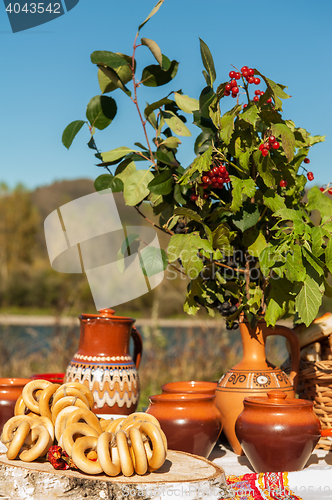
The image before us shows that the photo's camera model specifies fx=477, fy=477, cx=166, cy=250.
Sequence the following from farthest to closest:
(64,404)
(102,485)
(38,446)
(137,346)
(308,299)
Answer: (137,346) < (308,299) < (64,404) < (38,446) < (102,485)

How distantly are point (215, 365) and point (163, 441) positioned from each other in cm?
373

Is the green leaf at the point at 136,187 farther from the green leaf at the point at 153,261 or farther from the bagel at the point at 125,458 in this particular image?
the bagel at the point at 125,458

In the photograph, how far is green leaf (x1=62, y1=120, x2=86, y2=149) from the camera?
143 centimetres

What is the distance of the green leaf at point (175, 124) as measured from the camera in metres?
1.47

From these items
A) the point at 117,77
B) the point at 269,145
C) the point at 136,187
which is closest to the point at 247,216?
the point at 269,145

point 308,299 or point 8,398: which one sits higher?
point 308,299

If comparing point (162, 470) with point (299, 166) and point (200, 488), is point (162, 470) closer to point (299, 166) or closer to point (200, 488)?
point (200, 488)

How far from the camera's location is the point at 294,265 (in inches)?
45.3

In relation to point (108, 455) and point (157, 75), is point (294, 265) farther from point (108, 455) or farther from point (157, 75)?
point (157, 75)

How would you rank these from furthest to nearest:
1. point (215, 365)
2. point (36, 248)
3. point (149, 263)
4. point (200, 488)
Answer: point (36, 248) < point (215, 365) < point (149, 263) < point (200, 488)

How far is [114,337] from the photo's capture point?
1.49 m

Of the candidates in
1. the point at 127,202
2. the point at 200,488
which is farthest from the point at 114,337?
the point at 200,488

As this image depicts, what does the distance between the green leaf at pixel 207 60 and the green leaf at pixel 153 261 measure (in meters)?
0.51

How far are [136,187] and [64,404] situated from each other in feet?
2.08
